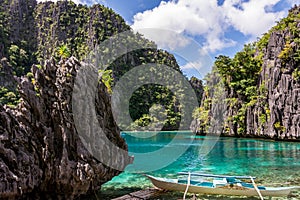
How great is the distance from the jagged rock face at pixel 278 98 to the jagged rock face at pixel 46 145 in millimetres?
27825

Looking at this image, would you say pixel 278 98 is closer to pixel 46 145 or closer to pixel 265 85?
pixel 265 85

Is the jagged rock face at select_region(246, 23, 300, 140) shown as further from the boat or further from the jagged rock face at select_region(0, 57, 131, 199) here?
the jagged rock face at select_region(0, 57, 131, 199)

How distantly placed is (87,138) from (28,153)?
1.67m

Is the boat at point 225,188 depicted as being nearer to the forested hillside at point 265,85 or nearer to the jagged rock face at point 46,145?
the jagged rock face at point 46,145

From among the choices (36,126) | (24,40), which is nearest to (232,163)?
(36,126)

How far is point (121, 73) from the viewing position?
72.3 meters

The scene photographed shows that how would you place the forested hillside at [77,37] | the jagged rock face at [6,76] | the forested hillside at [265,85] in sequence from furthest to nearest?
1. the forested hillside at [77,37]
2. the jagged rock face at [6,76]
3. the forested hillside at [265,85]

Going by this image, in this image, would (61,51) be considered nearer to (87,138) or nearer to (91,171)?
(87,138)

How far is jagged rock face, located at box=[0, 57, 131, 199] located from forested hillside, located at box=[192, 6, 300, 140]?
92.2 ft

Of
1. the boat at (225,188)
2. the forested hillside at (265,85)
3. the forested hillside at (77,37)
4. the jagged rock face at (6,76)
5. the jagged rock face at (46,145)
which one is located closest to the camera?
the jagged rock face at (46,145)

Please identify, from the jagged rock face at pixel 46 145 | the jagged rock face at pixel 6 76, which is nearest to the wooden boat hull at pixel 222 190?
the jagged rock face at pixel 46 145

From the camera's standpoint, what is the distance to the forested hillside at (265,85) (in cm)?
2999

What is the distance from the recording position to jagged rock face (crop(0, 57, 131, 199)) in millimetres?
6160

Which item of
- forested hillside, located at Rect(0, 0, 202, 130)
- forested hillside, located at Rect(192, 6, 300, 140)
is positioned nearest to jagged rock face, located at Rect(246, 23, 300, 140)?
forested hillside, located at Rect(192, 6, 300, 140)
